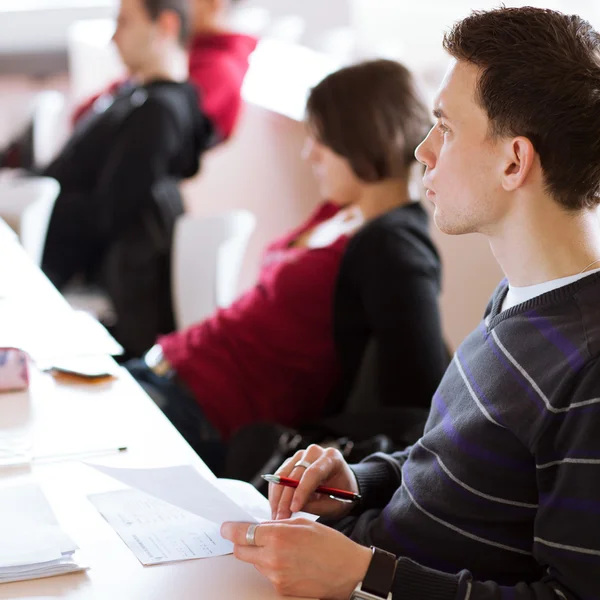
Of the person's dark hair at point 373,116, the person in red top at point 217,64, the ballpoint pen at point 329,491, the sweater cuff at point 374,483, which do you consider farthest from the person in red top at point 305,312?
the person in red top at point 217,64

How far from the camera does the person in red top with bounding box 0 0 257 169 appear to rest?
3324 mm

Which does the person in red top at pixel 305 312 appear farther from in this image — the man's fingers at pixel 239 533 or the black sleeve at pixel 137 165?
the black sleeve at pixel 137 165

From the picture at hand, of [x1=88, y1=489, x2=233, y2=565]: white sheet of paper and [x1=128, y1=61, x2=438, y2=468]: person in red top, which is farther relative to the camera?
[x1=128, y1=61, x2=438, y2=468]: person in red top

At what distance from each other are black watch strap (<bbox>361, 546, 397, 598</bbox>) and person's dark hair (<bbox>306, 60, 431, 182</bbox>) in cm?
104

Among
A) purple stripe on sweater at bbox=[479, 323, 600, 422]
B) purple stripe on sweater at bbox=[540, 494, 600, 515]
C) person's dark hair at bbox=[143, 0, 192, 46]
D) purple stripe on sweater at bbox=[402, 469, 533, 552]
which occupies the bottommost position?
purple stripe on sweater at bbox=[402, 469, 533, 552]

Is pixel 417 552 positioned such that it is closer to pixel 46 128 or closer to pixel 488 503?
pixel 488 503

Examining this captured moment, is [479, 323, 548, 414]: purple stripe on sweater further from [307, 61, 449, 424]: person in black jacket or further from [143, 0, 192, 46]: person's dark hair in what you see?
[143, 0, 192, 46]: person's dark hair

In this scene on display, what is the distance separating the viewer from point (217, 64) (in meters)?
3.42

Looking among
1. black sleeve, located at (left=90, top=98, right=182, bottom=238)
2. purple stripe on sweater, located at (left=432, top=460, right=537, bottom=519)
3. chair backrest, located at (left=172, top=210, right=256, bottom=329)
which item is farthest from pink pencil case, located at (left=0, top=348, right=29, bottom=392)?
black sleeve, located at (left=90, top=98, right=182, bottom=238)

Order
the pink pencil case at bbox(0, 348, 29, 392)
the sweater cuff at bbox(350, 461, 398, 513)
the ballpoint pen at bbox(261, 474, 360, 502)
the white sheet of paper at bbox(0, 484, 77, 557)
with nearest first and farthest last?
the white sheet of paper at bbox(0, 484, 77, 557) → the ballpoint pen at bbox(261, 474, 360, 502) → the sweater cuff at bbox(350, 461, 398, 513) → the pink pencil case at bbox(0, 348, 29, 392)

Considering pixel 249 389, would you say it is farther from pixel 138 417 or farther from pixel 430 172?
pixel 430 172

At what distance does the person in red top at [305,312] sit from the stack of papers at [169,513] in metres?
0.75

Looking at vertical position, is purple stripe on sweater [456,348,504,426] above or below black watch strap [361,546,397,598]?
above

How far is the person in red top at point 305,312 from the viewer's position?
6.18 feet
